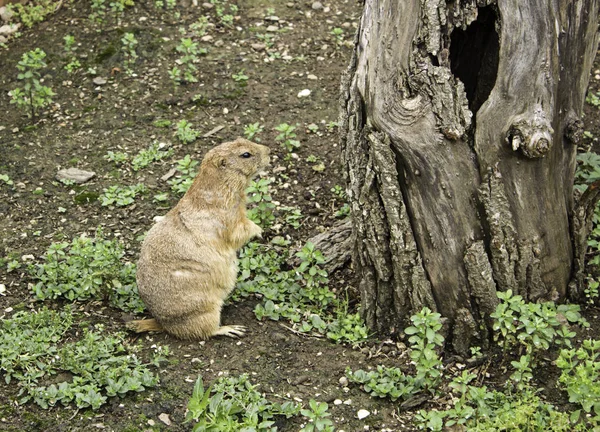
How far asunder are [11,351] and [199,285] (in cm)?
124

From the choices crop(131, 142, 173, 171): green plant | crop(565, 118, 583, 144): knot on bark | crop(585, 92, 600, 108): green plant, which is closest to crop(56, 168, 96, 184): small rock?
crop(131, 142, 173, 171): green plant

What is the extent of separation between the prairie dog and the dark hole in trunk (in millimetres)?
1549

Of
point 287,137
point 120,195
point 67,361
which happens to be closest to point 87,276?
point 67,361

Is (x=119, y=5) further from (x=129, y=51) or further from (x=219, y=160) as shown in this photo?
(x=219, y=160)

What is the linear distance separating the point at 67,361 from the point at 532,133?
3031mm

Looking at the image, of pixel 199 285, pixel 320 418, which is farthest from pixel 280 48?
pixel 320 418

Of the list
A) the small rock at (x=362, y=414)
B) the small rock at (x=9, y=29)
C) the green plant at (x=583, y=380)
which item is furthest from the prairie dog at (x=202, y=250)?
the small rock at (x=9, y=29)

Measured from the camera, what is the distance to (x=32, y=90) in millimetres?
8211

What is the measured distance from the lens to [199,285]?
18.3 ft

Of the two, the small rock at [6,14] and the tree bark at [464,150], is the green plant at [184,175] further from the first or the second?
the small rock at [6,14]

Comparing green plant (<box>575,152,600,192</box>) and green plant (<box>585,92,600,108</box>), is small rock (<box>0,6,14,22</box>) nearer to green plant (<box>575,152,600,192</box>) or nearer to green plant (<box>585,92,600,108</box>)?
green plant (<box>585,92,600,108</box>)

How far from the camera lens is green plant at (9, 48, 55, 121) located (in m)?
7.67

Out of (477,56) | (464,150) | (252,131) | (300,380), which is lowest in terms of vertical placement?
(300,380)

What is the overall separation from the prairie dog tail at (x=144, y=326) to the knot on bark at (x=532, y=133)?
257 centimetres
